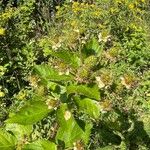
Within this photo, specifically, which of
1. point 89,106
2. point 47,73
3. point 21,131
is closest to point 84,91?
point 89,106

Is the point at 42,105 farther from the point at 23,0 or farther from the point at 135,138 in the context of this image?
the point at 23,0

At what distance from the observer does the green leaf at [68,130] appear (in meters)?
1.67

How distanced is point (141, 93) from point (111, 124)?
2156 millimetres

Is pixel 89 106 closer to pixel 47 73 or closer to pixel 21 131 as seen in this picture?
pixel 47 73

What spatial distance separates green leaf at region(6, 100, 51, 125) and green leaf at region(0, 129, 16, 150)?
19 cm

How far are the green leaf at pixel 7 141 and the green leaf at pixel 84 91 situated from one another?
1.16 ft

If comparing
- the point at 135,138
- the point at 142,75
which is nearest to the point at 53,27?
the point at 142,75

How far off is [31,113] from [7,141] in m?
0.23

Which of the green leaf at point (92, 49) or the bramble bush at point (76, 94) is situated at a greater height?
the green leaf at point (92, 49)

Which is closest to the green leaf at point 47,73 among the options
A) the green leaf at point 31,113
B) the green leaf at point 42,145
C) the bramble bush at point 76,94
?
the bramble bush at point 76,94

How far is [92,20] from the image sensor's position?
227 inches

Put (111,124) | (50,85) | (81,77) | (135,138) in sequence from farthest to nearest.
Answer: (135,138), (111,124), (50,85), (81,77)

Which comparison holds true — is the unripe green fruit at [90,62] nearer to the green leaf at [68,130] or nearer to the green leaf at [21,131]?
the green leaf at [68,130]

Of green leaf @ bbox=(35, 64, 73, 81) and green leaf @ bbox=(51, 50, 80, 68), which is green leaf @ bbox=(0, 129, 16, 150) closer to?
green leaf @ bbox=(35, 64, 73, 81)
